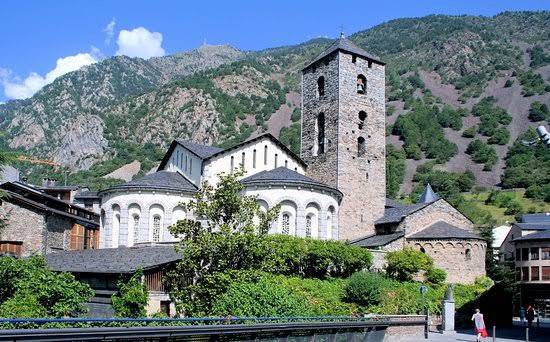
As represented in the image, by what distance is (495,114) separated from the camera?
165m

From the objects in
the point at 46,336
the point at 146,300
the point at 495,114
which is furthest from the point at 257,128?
the point at 46,336

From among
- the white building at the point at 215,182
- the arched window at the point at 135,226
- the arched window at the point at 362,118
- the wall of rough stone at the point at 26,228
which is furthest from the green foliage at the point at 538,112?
the wall of rough stone at the point at 26,228

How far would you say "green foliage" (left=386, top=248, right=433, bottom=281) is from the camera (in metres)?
39.2

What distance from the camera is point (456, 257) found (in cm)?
4206

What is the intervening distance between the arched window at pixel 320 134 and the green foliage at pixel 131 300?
2192cm

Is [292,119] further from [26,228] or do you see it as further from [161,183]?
[26,228]

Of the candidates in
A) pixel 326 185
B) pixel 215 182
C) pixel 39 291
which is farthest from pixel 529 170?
pixel 39 291

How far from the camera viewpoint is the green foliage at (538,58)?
188 metres

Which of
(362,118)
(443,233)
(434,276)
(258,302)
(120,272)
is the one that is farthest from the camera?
(362,118)

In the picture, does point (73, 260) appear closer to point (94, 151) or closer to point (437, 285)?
point (437, 285)

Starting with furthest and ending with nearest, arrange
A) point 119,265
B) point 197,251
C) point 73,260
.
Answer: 1. point 73,260
2. point 119,265
3. point 197,251

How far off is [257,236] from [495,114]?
492ft

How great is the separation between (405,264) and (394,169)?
99.6 m

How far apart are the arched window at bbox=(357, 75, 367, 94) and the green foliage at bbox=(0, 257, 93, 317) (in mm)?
27625
